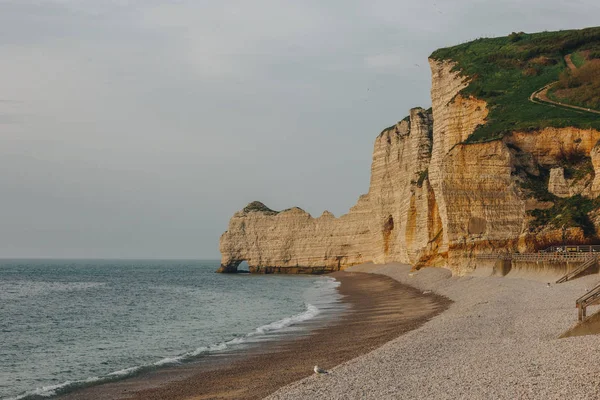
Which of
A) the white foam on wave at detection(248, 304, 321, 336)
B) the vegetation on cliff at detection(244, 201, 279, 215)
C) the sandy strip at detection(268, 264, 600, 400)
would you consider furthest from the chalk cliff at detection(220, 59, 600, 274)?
the sandy strip at detection(268, 264, 600, 400)

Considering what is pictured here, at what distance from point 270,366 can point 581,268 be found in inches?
801

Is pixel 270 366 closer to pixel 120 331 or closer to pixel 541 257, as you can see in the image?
pixel 120 331

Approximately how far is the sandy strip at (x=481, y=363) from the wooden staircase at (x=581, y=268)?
687 cm

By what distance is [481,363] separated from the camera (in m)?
15.9

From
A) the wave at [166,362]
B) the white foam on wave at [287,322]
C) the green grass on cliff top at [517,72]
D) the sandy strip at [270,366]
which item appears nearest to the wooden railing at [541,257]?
the sandy strip at [270,366]

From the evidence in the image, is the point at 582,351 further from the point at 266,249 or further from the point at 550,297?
the point at 266,249

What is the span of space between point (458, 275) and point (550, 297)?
20.4 meters

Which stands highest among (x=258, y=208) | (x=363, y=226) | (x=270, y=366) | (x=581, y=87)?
(x=581, y=87)

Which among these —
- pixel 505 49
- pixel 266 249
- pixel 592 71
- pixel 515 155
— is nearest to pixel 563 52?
pixel 505 49

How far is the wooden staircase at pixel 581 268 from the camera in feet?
113

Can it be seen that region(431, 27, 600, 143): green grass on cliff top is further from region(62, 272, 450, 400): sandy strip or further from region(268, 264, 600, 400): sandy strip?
region(268, 264, 600, 400): sandy strip

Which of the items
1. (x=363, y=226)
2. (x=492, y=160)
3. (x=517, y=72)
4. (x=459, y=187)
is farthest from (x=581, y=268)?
(x=363, y=226)

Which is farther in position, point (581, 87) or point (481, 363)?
point (581, 87)

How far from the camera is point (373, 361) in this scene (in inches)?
741
